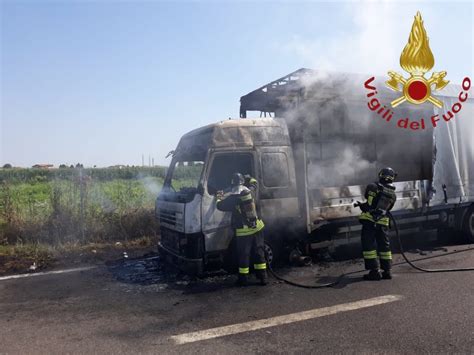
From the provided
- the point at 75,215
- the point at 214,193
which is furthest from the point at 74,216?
the point at 214,193

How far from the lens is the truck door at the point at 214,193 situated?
5504 millimetres

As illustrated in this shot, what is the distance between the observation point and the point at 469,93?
8.29 m

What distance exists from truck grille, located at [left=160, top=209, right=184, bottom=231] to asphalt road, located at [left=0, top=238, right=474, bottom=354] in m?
0.84

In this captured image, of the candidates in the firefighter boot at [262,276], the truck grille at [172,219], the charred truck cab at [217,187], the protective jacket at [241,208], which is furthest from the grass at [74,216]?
the firefighter boot at [262,276]

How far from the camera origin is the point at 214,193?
5.58m

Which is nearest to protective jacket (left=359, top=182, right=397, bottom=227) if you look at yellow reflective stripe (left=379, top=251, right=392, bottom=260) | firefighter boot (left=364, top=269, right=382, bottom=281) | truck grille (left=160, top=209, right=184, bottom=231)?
yellow reflective stripe (left=379, top=251, right=392, bottom=260)

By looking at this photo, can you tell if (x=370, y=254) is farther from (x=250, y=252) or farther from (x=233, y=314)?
(x=233, y=314)

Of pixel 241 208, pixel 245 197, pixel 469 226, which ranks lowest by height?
pixel 469 226

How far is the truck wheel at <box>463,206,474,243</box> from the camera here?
328 inches

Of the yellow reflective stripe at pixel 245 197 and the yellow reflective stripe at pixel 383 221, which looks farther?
the yellow reflective stripe at pixel 383 221

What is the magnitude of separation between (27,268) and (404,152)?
287 inches

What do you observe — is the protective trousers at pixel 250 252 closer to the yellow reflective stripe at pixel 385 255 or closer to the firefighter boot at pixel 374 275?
the firefighter boot at pixel 374 275

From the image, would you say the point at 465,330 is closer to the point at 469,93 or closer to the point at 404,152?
the point at 404,152

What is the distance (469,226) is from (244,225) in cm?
572
